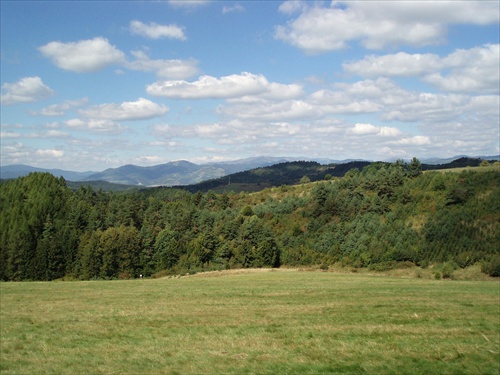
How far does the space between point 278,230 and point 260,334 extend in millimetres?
73898

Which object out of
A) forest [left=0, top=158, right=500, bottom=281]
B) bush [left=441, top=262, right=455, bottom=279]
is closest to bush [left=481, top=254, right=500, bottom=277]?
forest [left=0, top=158, right=500, bottom=281]

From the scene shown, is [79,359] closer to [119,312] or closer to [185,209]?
[119,312]

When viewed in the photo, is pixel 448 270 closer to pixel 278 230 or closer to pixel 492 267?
pixel 492 267

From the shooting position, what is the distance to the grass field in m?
12.7

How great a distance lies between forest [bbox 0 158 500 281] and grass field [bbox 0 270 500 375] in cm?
3835

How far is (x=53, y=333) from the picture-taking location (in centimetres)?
1748

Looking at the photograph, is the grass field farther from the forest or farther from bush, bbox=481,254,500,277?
the forest

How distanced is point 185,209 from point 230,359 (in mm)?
91875

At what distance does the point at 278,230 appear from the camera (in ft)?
295

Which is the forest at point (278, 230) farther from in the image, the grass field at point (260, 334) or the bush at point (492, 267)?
the grass field at point (260, 334)

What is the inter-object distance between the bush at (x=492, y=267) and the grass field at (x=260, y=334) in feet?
84.0

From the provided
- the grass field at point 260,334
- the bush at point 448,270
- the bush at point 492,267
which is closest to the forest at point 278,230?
the bush at point 448,270

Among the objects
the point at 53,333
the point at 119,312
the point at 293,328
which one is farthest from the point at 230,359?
the point at 119,312

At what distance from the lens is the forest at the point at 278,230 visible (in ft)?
212
